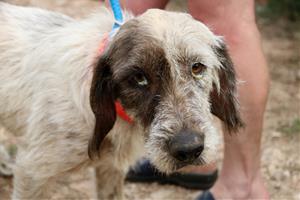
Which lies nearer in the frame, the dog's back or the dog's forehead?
the dog's forehead

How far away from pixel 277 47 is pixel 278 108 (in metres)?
1.28

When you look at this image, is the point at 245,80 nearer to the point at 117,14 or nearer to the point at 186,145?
the point at 117,14

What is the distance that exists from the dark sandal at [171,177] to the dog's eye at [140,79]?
163 cm

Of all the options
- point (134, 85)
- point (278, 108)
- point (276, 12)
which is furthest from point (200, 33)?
point (276, 12)

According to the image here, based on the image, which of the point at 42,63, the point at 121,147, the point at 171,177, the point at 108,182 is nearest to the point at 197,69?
the point at 121,147

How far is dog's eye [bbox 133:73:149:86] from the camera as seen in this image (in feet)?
8.80

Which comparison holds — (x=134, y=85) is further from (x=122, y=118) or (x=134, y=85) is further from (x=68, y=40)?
(x=68, y=40)

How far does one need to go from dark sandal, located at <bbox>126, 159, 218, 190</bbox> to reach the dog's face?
143cm

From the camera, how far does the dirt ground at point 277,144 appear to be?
168 inches

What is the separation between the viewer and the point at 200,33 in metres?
2.82

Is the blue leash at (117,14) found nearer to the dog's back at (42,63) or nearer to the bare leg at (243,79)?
the dog's back at (42,63)

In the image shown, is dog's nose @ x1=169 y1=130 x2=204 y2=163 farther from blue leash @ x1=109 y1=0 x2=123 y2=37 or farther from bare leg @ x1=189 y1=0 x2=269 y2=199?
bare leg @ x1=189 y1=0 x2=269 y2=199

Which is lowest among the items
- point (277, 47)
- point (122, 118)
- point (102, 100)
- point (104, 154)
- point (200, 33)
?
point (277, 47)

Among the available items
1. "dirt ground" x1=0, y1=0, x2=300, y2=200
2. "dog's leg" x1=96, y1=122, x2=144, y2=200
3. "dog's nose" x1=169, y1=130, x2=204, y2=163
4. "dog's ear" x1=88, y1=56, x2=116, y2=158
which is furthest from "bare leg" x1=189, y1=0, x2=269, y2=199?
"dog's nose" x1=169, y1=130, x2=204, y2=163
